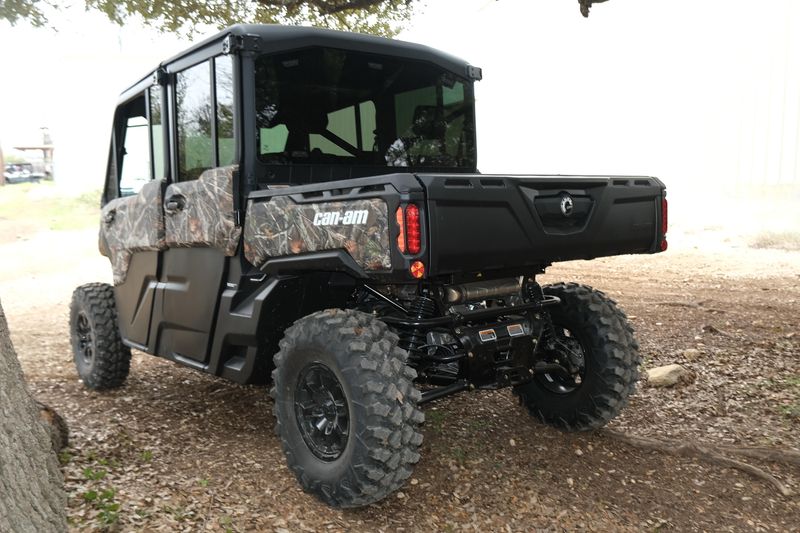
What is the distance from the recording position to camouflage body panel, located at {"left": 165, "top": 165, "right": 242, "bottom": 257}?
366 cm

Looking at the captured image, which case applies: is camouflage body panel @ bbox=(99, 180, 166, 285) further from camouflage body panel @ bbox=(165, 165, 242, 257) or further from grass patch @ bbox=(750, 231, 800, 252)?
grass patch @ bbox=(750, 231, 800, 252)

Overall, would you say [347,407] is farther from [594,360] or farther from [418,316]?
[594,360]

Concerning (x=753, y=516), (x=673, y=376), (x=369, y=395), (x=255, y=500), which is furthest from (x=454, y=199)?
(x=673, y=376)

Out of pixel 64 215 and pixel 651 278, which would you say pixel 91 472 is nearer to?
pixel 651 278

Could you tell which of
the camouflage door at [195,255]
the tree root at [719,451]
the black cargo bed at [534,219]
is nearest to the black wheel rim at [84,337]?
the camouflage door at [195,255]

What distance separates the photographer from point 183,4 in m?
9.67

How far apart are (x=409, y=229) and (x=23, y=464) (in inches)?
67.6

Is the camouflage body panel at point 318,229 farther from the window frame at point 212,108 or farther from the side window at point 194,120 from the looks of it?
Answer: the side window at point 194,120

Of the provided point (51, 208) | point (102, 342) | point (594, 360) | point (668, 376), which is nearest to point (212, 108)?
point (102, 342)

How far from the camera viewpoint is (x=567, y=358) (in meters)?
4.04

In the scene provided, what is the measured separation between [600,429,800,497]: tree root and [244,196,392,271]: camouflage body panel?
2106 mm

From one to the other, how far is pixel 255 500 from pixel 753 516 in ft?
7.87

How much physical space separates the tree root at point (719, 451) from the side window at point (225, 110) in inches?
111

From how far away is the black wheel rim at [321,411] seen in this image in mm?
3250
